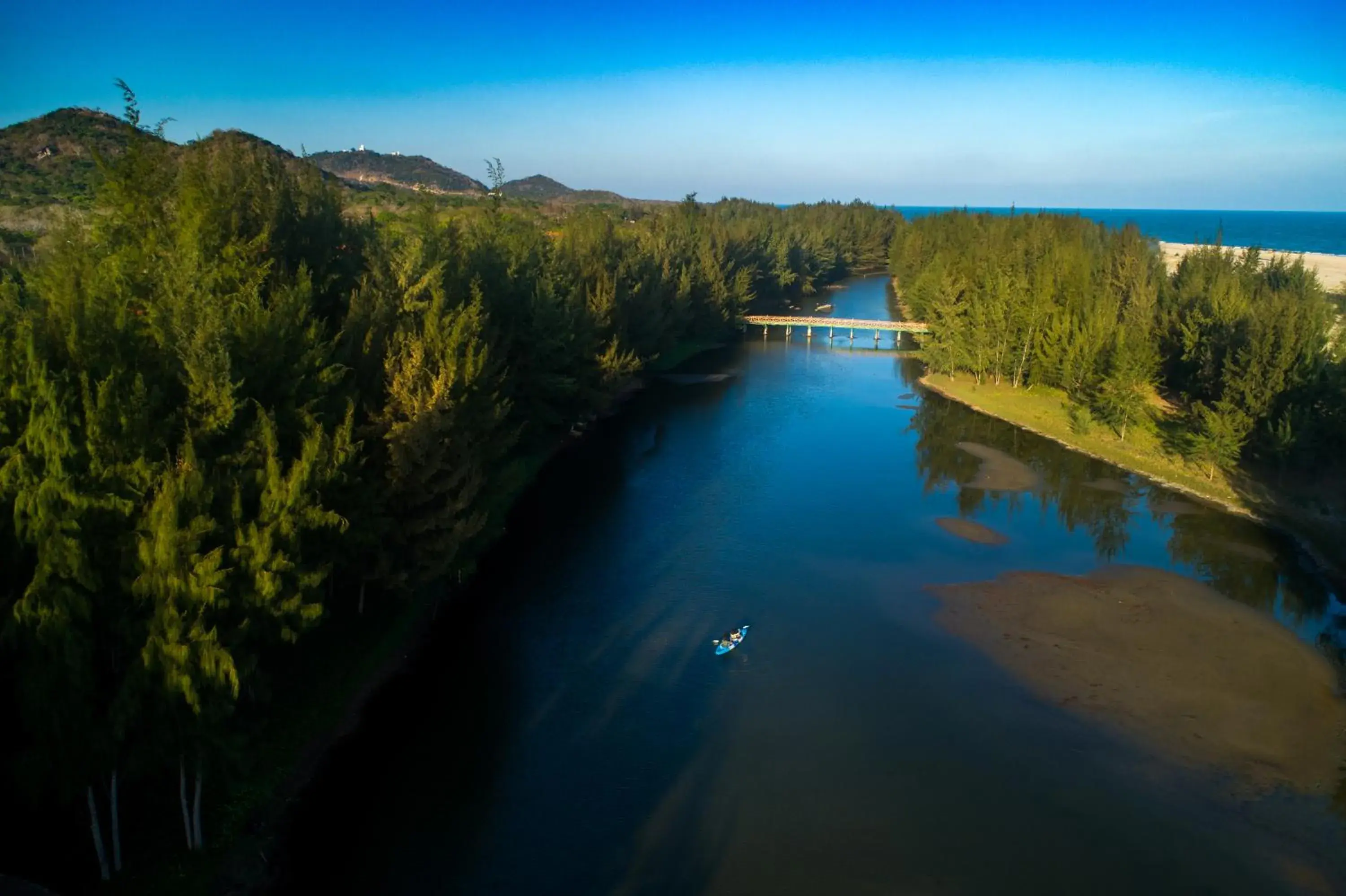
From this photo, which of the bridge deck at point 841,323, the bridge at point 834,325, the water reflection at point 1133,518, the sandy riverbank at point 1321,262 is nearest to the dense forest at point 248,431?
the water reflection at point 1133,518

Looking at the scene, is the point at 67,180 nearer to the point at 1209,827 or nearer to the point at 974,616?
the point at 974,616

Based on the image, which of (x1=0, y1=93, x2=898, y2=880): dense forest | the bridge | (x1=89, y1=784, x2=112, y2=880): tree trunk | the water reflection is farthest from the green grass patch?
(x1=89, y1=784, x2=112, y2=880): tree trunk

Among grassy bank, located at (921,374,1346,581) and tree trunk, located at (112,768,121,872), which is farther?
grassy bank, located at (921,374,1346,581)

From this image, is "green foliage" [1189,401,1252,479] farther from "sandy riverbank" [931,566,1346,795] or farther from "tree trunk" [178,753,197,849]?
"tree trunk" [178,753,197,849]

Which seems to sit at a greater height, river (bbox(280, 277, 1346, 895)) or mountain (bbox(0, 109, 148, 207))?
mountain (bbox(0, 109, 148, 207))

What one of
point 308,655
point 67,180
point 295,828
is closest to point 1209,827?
point 295,828

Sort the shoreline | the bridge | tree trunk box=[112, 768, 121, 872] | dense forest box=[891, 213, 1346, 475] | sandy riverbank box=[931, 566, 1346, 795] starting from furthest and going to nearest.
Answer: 1. the bridge
2. dense forest box=[891, 213, 1346, 475]
3. sandy riverbank box=[931, 566, 1346, 795]
4. the shoreline
5. tree trunk box=[112, 768, 121, 872]

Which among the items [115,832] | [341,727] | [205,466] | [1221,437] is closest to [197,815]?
[115,832]
